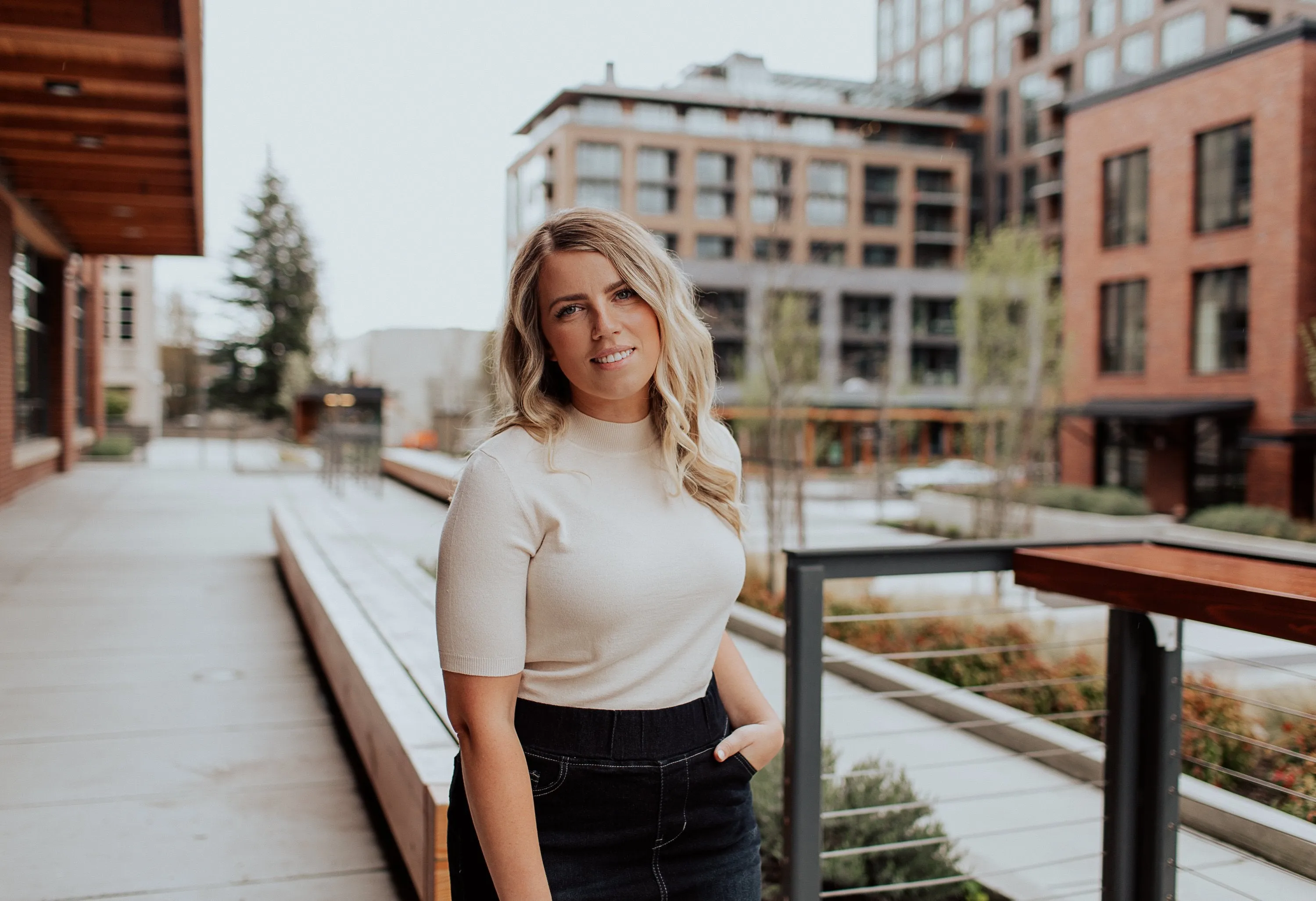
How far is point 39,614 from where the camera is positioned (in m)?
6.83

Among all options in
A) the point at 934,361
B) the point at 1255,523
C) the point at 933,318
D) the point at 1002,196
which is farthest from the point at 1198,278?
the point at 1002,196

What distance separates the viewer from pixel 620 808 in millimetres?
1559

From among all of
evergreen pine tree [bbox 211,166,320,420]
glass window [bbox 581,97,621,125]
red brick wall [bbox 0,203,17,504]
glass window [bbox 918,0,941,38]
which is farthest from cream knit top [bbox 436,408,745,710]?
glass window [bbox 918,0,941,38]

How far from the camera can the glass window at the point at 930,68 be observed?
58.0m

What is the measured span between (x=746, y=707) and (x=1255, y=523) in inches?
682

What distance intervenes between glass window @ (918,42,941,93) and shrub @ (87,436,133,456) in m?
46.4

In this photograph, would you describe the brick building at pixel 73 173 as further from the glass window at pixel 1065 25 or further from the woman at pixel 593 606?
the glass window at pixel 1065 25

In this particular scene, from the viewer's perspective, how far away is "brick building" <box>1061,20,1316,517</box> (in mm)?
20250

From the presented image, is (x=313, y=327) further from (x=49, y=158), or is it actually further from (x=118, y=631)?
(x=118, y=631)

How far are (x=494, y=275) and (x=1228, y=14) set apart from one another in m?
38.1

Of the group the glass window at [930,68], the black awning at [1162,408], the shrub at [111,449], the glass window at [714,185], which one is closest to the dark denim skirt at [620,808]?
the black awning at [1162,408]

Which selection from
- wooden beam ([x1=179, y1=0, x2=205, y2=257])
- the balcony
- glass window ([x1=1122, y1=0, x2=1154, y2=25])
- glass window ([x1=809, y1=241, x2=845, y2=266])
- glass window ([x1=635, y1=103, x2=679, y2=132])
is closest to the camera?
wooden beam ([x1=179, y1=0, x2=205, y2=257])

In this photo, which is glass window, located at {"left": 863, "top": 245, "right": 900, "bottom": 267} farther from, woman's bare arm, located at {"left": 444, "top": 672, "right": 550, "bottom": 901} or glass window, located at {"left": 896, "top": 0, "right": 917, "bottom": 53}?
woman's bare arm, located at {"left": 444, "top": 672, "right": 550, "bottom": 901}

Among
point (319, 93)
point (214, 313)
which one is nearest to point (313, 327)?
point (214, 313)
